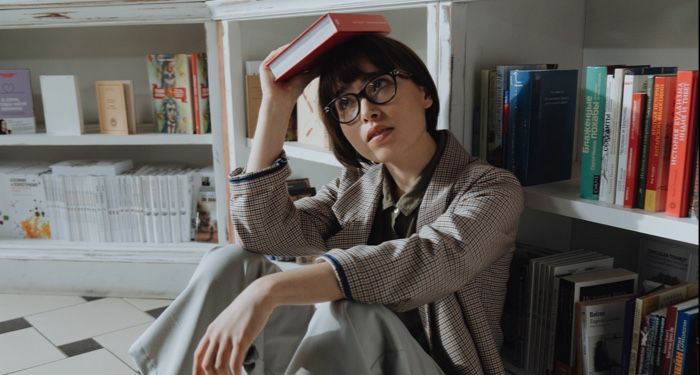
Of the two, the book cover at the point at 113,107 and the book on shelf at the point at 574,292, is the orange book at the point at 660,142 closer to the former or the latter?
the book on shelf at the point at 574,292

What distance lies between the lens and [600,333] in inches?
50.1

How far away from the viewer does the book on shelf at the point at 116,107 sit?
7.54ft

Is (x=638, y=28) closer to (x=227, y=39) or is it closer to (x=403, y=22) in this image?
(x=403, y=22)

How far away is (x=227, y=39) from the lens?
2.09 m

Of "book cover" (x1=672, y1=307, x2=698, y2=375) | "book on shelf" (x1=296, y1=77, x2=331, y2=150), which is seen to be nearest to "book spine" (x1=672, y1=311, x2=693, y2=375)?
"book cover" (x1=672, y1=307, x2=698, y2=375)

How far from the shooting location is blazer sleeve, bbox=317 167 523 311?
1.07 metres

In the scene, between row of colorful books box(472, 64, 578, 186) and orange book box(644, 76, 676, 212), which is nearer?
orange book box(644, 76, 676, 212)

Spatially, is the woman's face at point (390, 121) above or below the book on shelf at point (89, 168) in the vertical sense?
above

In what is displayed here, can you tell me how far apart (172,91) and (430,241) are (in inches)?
57.6

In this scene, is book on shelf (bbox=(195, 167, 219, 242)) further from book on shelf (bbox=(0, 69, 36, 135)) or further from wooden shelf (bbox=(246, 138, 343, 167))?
book on shelf (bbox=(0, 69, 36, 135))

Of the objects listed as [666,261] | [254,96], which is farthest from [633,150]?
[254,96]

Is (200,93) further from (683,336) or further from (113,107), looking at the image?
(683,336)

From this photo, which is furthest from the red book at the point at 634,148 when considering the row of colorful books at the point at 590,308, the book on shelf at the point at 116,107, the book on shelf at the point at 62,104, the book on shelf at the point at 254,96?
the book on shelf at the point at 62,104

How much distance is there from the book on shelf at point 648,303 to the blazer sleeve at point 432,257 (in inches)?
10.6
